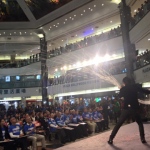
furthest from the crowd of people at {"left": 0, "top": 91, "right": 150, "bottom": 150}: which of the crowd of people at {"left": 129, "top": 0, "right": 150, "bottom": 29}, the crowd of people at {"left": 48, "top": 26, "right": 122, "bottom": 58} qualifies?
the crowd of people at {"left": 48, "top": 26, "right": 122, "bottom": 58}

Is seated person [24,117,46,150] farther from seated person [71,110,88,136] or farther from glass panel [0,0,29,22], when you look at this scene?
glass panel [0,0,29,22]

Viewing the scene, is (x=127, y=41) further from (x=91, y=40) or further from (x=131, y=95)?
(x=131, y=95)

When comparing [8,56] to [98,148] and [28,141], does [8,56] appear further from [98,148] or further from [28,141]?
[98,148]

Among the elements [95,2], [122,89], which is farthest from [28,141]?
[95,2]

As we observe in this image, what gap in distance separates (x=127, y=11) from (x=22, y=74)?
17.4 metres

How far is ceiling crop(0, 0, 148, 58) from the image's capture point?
70.0ft

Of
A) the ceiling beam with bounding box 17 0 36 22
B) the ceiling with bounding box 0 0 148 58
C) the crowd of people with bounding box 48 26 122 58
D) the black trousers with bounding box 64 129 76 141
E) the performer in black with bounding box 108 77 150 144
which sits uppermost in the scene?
the ceiling beam with bounding box 17 0 36 22

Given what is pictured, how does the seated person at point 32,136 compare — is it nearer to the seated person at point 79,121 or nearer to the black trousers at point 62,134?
the black trousers at point 62,134

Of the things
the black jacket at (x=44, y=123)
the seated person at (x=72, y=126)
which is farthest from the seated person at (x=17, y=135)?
the seated person at (x=72, y=126)

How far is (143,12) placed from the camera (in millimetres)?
14898

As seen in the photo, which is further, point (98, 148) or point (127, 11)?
point (127, 11)

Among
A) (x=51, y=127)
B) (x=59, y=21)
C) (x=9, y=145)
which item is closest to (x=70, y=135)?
(x=51, y=127)

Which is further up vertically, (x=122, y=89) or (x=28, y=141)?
(x=122, y=89)

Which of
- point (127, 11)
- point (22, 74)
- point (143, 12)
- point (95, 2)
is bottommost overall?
point (22, 74)
